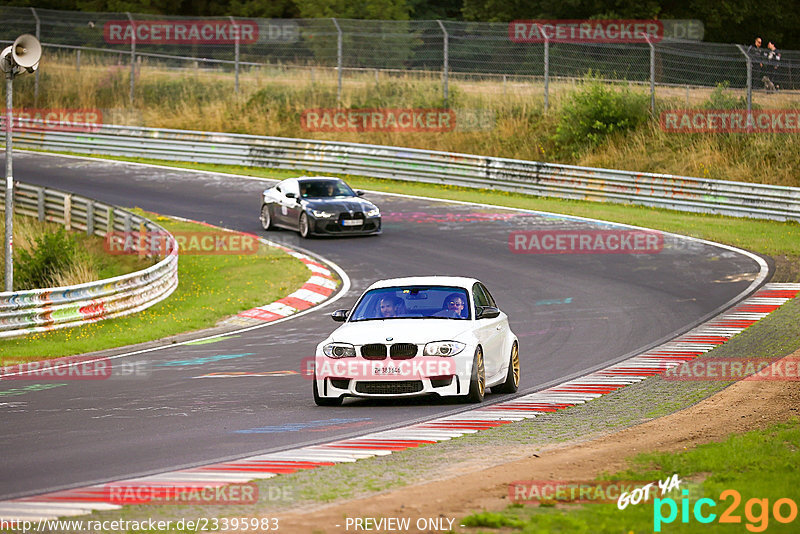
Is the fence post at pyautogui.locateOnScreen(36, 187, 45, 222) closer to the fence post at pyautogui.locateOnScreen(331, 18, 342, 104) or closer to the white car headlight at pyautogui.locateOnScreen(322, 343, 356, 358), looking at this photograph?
the fence post at pyautogui.locateOnScreen(331, 18, 342, 104)

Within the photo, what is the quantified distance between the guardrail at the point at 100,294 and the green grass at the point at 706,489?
40.7 feet

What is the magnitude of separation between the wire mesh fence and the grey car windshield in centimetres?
858

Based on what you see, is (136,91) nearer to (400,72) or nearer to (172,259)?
(400,72)

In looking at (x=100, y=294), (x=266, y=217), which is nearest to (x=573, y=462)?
(x=100, y=294)

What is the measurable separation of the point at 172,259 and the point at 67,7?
54.7 meters

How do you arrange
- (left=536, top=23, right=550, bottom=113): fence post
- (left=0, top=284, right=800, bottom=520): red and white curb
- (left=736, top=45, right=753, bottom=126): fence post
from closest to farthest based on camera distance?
(left=0, top=284, right=800, bottom=520): red and white curb, (left=736, top=45, right=753, bottom=126): fence post, (left=536, top=23, right=550, bottom=113): fence post

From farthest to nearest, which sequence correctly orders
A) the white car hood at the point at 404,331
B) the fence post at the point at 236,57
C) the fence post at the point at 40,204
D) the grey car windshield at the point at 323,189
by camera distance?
the fence post at the point at 236,57
the fence post at the point at 40,204
the grey car windshield at the point at 323,189
the white car hood at the point at 404,331

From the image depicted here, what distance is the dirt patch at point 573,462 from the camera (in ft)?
23.4

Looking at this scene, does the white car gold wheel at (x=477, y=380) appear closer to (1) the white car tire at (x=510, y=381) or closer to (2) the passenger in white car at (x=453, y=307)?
(2) the passenger in white car at (x=453, y=307)

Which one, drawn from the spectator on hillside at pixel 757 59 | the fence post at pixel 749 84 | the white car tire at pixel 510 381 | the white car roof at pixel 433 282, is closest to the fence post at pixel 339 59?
the fence post at pixel 749 84

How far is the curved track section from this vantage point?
10211 millimetres

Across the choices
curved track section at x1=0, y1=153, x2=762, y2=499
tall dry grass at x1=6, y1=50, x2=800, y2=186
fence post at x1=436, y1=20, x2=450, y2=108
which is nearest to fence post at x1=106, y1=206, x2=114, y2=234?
curved track section at x1=0, y1=153, x2=762, y2=499

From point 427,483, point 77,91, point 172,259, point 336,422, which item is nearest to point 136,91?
point 77,91

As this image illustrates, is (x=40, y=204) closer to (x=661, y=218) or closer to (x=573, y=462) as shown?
(x=661, y=218)
